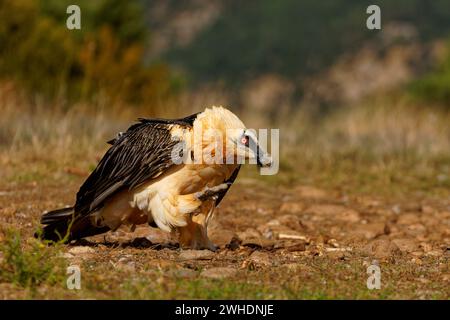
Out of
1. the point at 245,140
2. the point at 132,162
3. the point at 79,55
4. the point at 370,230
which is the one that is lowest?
the point at 370,230

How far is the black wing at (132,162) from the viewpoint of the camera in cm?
687

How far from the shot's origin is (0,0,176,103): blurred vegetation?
18375 mm

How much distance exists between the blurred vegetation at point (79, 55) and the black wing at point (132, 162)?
853cm

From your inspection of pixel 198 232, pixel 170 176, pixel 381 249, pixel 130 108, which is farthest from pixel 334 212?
pixel 130 108

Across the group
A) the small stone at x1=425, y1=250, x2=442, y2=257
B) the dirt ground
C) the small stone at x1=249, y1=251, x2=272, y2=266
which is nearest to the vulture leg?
the dirt ground

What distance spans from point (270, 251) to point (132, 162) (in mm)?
1325

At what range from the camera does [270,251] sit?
7332 millimetres

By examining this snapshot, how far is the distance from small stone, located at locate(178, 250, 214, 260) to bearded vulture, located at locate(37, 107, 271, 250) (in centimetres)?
28

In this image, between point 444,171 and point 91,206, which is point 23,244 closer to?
point 91,206

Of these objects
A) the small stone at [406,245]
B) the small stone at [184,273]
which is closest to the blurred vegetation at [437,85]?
the small stone at [406,245]

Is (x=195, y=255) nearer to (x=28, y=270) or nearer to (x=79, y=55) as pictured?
(x=28, y=270)

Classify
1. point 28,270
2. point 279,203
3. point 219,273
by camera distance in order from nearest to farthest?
point 28,270 → point 219,273 → point 279,203

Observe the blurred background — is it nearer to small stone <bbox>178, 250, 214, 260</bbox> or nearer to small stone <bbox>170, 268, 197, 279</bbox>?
small stone <bbox>178, 250, 214, 260</bbox>

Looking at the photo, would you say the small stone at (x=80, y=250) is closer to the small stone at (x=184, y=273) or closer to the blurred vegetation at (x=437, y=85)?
the small stone at (x=184, y=273)
